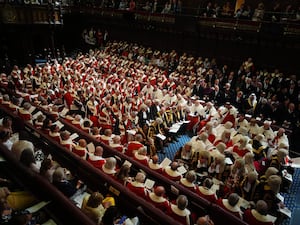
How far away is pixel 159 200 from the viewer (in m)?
4.36

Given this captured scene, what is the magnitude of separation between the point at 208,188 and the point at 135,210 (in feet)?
5.29

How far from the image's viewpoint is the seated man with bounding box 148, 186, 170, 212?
4.31 m

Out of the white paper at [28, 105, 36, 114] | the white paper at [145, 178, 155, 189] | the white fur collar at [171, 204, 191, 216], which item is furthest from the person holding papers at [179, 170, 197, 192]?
the white paper at [28, 105, 36, 114]

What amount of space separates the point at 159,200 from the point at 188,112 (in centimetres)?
629

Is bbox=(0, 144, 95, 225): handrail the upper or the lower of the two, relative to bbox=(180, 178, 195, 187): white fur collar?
upper

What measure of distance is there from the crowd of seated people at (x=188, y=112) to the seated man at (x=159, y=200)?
26 centimetres


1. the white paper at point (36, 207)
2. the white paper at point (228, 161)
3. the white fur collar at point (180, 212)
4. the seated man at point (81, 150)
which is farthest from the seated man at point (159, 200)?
the white paper at point (228, 161)

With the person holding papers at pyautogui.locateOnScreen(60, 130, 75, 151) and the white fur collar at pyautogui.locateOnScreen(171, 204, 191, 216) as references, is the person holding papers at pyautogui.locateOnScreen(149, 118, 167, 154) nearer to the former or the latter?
the person holding papers at pyautogui.locateOnScreen(60, 130, 75, 151)

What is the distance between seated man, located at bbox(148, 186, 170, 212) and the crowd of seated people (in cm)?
26

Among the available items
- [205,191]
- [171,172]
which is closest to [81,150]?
[171,172]

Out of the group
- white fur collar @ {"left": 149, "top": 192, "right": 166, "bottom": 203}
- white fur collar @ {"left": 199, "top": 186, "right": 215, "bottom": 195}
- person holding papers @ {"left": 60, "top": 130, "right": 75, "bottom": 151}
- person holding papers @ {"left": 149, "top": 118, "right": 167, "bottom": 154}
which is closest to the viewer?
white fur collar @ {"left": 149, "top": 192, "right": 166, "bottom": 203}

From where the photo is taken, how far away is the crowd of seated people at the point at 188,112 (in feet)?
19.0

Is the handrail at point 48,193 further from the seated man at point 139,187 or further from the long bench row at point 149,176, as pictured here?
the seated man at point 139,187

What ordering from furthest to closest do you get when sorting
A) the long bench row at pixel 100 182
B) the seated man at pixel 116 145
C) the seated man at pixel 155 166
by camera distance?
the seated man at pixel 116 145 → the seated man at pixel 155 166 → the long bench row at pixel 100 182
